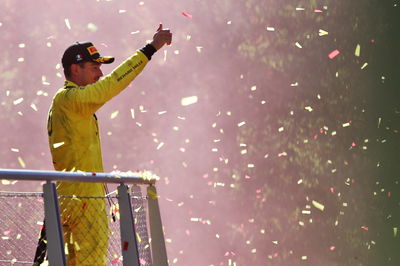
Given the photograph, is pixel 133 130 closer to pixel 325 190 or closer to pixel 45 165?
pixel 45 165

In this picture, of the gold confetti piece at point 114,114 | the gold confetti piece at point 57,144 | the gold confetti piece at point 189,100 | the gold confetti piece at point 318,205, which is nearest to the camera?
the gold confetti piece at point 57,144

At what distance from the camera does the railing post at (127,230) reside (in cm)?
299

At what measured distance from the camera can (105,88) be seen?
343 cm

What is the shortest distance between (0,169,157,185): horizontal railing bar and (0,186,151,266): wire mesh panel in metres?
0.09

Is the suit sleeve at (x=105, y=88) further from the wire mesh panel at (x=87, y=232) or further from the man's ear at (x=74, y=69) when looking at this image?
the wire mesh panel at (x=87, y=232)

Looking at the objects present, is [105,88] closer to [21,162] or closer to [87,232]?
[87,232]

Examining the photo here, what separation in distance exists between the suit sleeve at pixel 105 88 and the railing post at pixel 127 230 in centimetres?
55

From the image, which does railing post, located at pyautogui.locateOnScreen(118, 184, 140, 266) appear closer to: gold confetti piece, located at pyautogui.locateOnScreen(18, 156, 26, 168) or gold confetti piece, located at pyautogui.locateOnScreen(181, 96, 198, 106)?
gold confetti piece, located at pyautogui.locateOnScreen(181, 96, 198, 106)

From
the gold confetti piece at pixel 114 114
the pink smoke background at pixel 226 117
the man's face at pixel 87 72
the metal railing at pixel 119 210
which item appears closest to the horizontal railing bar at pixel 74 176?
the metal railing at pixel 119 210

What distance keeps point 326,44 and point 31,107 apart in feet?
11.0

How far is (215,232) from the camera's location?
334 inches


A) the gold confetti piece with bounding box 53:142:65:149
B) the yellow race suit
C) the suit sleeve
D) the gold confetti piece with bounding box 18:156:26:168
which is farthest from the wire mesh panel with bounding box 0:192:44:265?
the gold confetti piece with bounding box 18:156:26:168

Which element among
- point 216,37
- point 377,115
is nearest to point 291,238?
point 377,115

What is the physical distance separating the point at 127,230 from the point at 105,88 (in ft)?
2.39
